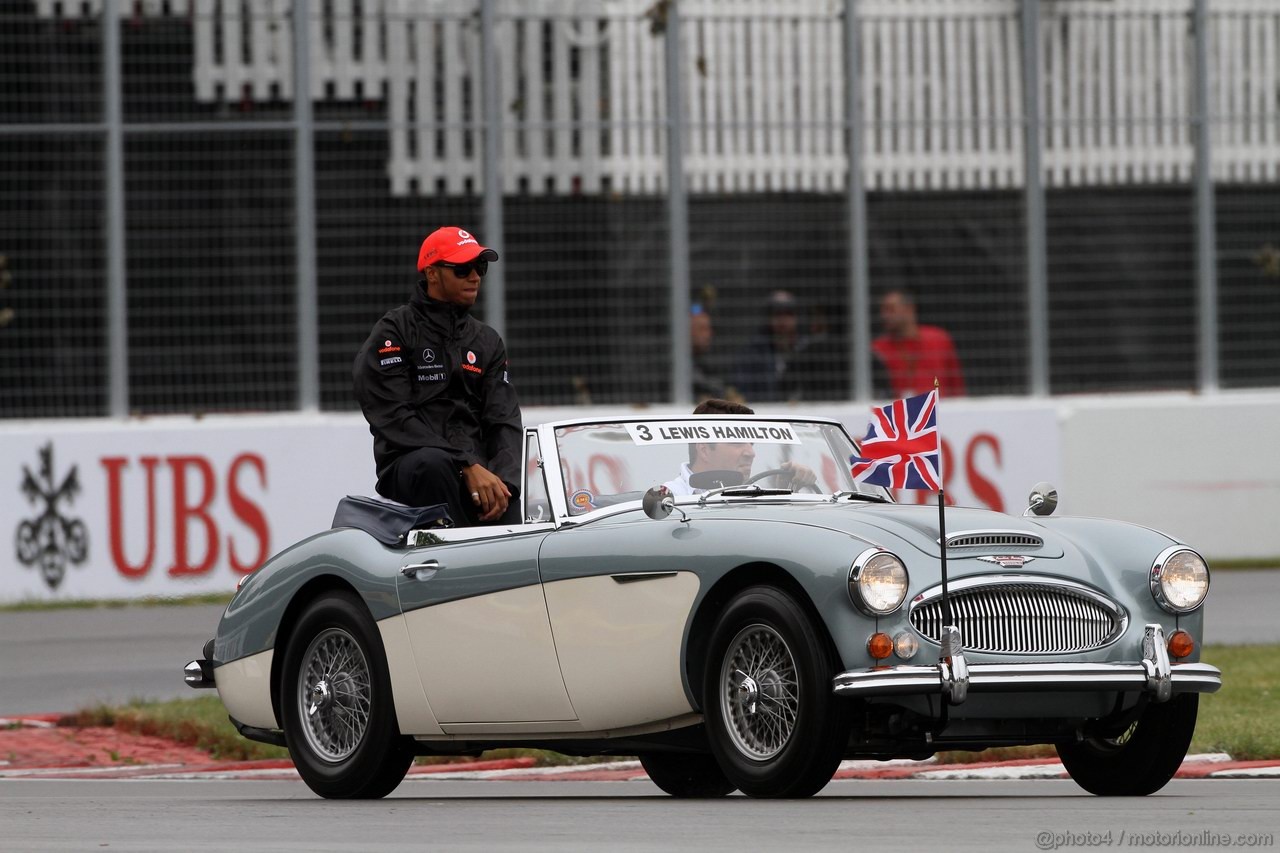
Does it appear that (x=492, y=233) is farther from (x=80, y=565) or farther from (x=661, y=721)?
(x=661, y=721)

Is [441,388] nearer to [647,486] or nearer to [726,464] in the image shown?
[647,486]

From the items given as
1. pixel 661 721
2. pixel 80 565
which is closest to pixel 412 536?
pixel 661 721

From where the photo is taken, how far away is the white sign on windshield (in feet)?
29.2

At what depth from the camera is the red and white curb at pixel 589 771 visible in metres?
9.41

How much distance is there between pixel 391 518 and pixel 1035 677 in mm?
2637

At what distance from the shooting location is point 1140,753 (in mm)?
8156

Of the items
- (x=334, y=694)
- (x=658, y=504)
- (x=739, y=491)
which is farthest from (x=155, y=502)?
(x=658, y=504)

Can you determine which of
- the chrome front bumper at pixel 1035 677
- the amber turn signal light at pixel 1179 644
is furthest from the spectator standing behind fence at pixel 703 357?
the chrome front bumper at pixel 1035 677

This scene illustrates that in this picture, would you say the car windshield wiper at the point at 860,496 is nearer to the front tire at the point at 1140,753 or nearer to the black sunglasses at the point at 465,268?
the front tire at the point at 1140,753

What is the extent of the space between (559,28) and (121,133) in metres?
3.52

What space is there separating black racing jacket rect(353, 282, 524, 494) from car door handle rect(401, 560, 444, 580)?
58cm

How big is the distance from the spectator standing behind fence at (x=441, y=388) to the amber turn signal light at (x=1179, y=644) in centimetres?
249

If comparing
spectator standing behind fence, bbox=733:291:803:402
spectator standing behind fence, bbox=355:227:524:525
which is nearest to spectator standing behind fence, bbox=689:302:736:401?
spectator standing behind fence, bbox=733:291:803:402

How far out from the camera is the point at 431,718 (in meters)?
8.59
